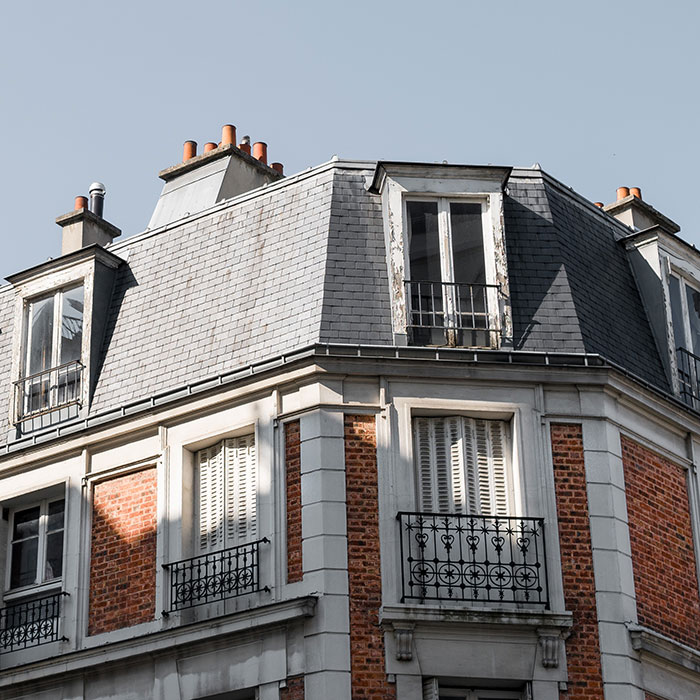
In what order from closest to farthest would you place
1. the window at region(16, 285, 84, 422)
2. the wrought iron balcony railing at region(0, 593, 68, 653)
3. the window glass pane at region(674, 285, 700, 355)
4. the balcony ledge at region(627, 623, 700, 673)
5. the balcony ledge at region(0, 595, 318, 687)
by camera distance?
1. the balcony ledge at region(0, 595, 318, 687)
2. the balcony ledge at region(627, 623, 700, 673)
3. the wrought iron balcony railing at region(0, 593, 68, 653)
4. the window at region(16, 285, 84, 422)
5. the window glass pane at region(674, 285, 700, 355)

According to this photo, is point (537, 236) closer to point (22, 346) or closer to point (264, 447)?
point (264, 447)

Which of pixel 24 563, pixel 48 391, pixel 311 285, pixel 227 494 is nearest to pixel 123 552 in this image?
pixel 227 494

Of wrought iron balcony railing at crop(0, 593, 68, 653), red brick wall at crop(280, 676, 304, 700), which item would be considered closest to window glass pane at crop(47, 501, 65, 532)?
wrought iron balcony railing at crop(0, 593, 68, 653)

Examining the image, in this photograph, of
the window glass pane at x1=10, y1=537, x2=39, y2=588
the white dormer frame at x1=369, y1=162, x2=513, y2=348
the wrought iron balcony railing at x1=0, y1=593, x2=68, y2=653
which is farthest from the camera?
the window glass pane at x1=10, y1=537, x2=39, y2=588

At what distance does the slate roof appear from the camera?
673 inches

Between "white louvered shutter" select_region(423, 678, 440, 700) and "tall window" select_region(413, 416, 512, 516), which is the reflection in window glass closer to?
"tall window" select_region(413, 416, 512, 516)

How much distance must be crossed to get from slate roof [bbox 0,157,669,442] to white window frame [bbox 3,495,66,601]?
133 centimetres

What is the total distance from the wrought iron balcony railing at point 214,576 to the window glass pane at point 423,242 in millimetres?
3485

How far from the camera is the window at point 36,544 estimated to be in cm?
1786

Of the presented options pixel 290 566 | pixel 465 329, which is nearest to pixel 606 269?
pixel 465 329

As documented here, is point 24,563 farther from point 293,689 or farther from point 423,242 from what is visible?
point 423,242

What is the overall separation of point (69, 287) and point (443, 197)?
4825mm

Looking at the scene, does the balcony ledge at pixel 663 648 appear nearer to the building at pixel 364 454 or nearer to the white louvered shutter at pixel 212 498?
the building at pixel 364 454

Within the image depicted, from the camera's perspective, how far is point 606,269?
60.5 feet
